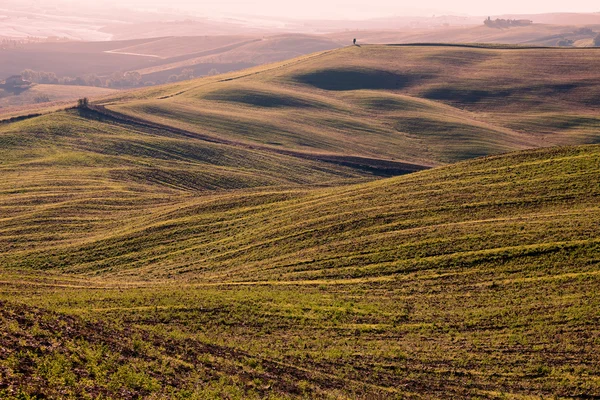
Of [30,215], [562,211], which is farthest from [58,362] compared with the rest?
[30,215]

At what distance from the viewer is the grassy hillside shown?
27.1 meters

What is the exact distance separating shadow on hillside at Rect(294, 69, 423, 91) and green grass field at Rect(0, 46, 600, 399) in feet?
175

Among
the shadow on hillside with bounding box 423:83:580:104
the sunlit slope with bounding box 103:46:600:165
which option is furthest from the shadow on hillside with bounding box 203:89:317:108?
the shadow on hillside with bounding box 423:83:580:104

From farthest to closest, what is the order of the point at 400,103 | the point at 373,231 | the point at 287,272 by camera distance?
the point at 400,103 → the point at 373,231 → the point at 287,272

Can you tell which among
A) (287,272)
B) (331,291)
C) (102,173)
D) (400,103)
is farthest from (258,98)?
(331,291)

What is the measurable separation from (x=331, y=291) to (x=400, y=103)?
101901 millimetres

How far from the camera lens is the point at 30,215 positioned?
60.5 meters

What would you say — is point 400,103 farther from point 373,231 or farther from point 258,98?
point 373,231

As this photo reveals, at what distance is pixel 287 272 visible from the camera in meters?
43.1

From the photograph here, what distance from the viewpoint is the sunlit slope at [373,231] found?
40.8 meters

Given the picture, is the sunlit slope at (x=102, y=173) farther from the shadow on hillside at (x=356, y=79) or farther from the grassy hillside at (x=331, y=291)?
the shadow on hillside at (x=356, y=79)

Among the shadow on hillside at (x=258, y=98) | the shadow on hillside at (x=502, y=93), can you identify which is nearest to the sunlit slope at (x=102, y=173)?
the shadow on hillside at (x=258, y=98)

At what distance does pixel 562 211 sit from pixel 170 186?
50781 millimetres

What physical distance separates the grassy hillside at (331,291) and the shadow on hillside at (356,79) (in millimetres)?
94607
